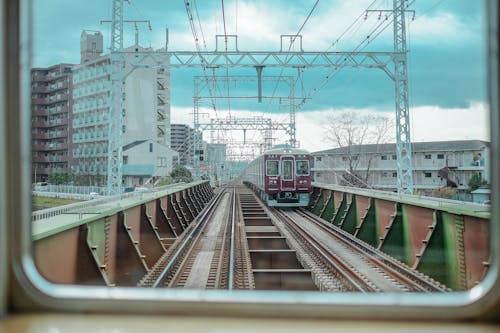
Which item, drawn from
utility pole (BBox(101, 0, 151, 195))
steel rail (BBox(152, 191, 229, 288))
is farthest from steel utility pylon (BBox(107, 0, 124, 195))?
steel rail (BBox(152, 191, 229, 288))

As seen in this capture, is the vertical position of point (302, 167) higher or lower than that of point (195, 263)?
higher

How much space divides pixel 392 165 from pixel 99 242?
9.30 meters

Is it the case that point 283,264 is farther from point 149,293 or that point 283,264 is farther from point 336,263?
point 149,293

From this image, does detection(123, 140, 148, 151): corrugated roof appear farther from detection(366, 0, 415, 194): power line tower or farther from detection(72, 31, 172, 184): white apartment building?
detection(366, 0, 415, 194): power line tower

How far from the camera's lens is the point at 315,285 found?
6.06 meters

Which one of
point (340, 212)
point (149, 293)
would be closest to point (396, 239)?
point (340, 212)

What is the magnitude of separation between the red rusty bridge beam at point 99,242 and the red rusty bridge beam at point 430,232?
107 inches

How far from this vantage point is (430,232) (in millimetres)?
5402

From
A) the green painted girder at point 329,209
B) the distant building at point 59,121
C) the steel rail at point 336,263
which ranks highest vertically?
the distant building at point 59,121

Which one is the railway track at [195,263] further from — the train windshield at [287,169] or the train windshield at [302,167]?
the train windshield at [302,167]

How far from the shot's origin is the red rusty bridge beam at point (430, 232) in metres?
4.07

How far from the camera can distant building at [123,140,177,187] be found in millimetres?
11195

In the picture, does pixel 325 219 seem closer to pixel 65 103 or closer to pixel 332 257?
pixel 332 257

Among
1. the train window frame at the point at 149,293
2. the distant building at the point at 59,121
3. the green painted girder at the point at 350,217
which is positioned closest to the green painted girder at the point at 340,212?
the green painted girder at the point at 350,217
